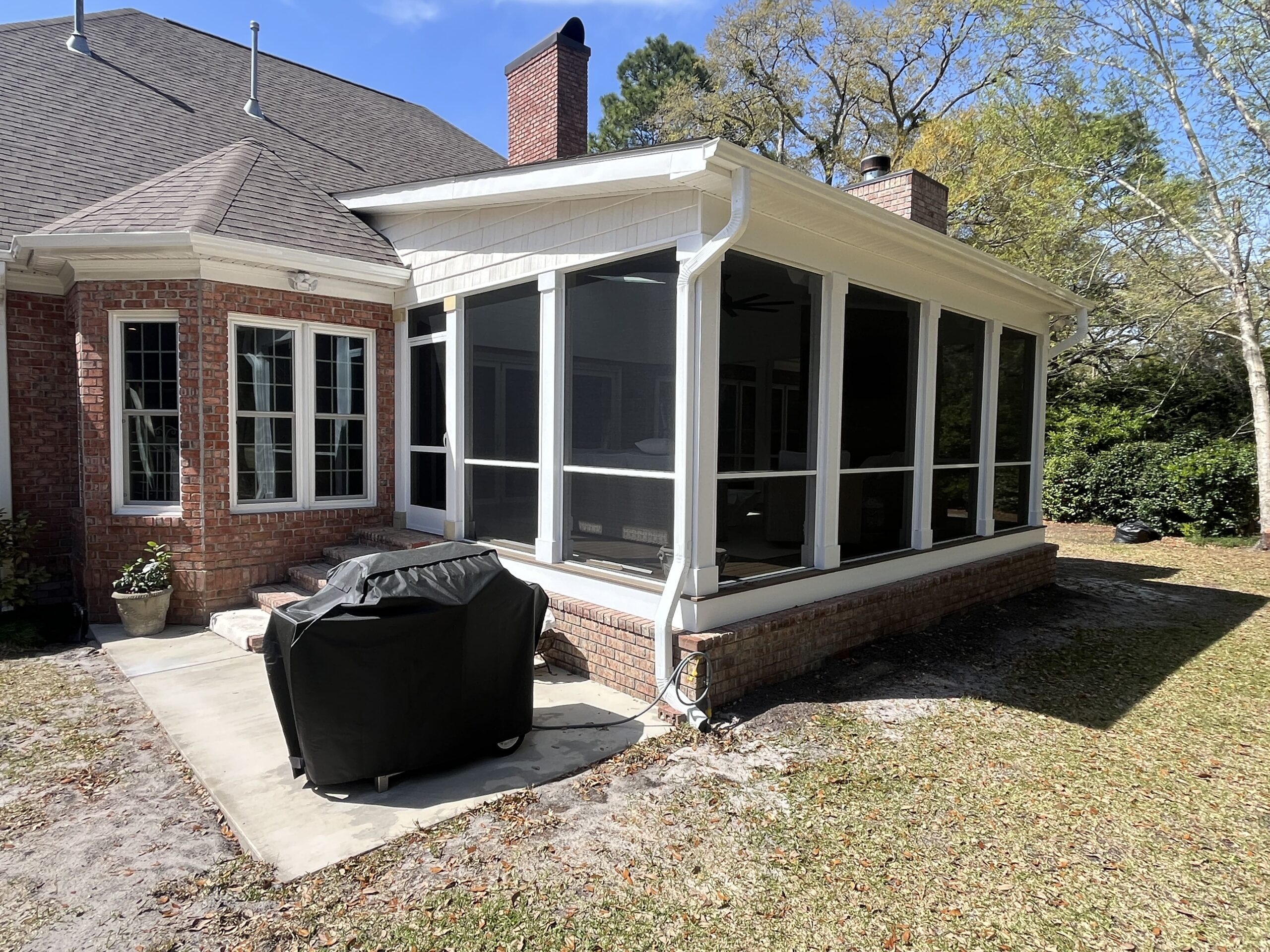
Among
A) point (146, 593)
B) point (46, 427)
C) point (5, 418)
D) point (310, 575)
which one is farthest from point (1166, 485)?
point (5, 418)

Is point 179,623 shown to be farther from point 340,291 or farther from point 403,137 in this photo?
point 403,137

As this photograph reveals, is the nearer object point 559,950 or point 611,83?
point 559,950

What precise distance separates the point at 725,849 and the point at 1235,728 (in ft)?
12.2

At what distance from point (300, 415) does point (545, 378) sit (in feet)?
9.29

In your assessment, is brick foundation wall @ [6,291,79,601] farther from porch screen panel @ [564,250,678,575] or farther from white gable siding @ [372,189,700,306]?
porch screen panel @ [564,250,678,575]

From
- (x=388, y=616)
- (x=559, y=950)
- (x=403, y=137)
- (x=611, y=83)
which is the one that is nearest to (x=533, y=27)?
(x=403, y=137)

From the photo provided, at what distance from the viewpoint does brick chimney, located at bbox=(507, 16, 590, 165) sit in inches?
321

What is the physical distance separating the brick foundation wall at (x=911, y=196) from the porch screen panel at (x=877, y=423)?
1.38m

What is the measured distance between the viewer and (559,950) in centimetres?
238

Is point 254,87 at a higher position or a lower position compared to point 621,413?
higher

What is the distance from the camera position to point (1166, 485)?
12680 millimetres

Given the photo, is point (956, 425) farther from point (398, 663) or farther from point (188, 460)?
point (188, 460)

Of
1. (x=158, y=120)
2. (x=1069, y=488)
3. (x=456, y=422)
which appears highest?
(x=158, y=120)

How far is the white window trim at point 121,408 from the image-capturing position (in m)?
6.07
